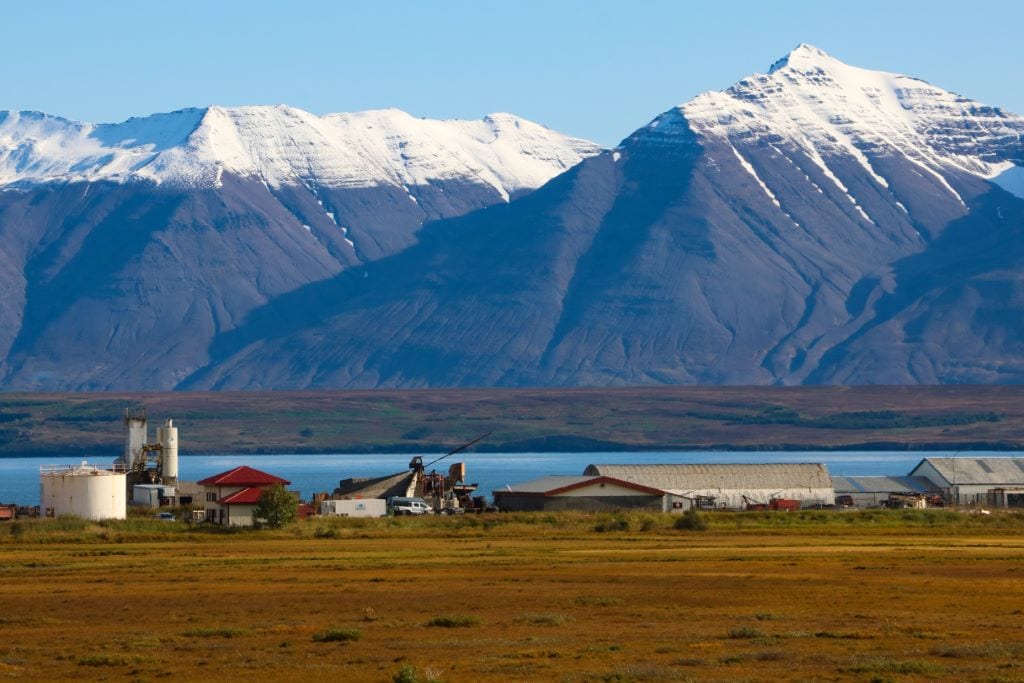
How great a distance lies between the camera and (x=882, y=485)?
104 meters

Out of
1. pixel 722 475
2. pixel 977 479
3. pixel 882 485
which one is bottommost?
pixel 882 485

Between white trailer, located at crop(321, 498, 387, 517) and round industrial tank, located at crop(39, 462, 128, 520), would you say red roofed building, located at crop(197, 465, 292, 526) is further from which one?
round industrial tank, located at crop(39, 462, 128, 520)

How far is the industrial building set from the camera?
101000 millimetres

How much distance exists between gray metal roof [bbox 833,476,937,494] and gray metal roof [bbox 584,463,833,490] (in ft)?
5.97

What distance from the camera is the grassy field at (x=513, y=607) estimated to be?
35875 mm

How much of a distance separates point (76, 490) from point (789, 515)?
90.8 ft

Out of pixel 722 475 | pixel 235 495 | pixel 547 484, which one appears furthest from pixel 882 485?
pixel 235 495

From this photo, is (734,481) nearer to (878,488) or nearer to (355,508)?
(878,488)

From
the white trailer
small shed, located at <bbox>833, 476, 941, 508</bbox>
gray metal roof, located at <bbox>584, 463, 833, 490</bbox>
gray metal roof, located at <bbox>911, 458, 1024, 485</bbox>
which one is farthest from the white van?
gray metal roof, located at <bbox>911, 458, 1024, 485</bbox>

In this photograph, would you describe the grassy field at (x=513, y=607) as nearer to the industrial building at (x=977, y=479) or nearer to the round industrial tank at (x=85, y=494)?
the round industrial tank at (x=85, y=494)

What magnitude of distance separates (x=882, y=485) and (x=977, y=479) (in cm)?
556

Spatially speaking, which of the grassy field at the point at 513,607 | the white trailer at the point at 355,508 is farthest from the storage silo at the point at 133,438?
the grassy field at the point at 513,607

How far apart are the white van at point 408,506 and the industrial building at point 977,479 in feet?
91.2

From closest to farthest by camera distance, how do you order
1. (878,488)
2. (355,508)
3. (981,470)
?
1. (355,508)
2. (878,488)
3. (981,470)
